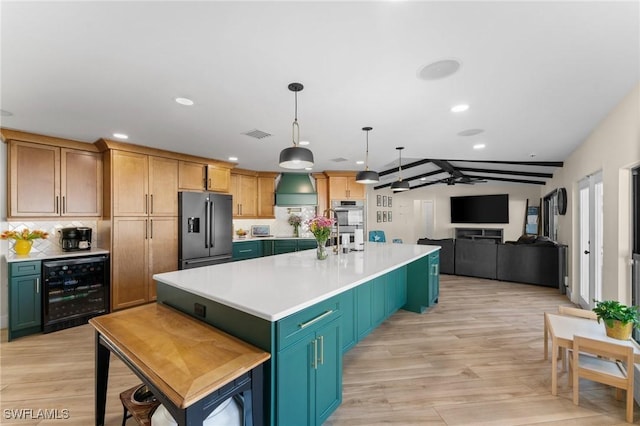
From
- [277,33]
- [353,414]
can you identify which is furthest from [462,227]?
[277,33]

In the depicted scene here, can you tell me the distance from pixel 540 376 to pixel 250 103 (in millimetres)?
3502

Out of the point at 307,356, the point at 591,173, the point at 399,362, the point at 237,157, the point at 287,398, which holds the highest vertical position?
the point at 237,157

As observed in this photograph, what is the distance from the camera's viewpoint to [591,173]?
3334 millimetres

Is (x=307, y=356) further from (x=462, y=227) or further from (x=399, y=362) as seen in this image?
(x=462, y=227)

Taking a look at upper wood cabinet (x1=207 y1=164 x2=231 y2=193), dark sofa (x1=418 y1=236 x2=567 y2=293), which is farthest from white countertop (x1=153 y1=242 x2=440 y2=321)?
dark sofa (x1=418 y1=236 x2=567 y2=293)

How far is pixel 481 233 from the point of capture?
31.0 feet

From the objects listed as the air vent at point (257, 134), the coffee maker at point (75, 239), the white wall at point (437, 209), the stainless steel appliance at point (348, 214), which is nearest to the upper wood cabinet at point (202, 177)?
the coffee maker at point (75, 239)

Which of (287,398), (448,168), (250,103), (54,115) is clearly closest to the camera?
(287,398)

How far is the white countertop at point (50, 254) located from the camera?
10.3ft

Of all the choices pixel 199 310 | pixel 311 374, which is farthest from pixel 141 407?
pixel 311 374

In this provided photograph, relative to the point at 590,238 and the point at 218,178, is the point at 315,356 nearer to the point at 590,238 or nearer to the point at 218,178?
Answer: the point at 218,178

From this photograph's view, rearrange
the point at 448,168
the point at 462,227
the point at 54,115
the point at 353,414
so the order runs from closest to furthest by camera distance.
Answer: the point at 353,414 < the point at 54,115 < the point at 448,168 < the point at 462,227

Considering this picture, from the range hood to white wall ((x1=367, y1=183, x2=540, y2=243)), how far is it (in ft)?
11.2

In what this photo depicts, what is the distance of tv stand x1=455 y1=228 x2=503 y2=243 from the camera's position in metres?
9.11
